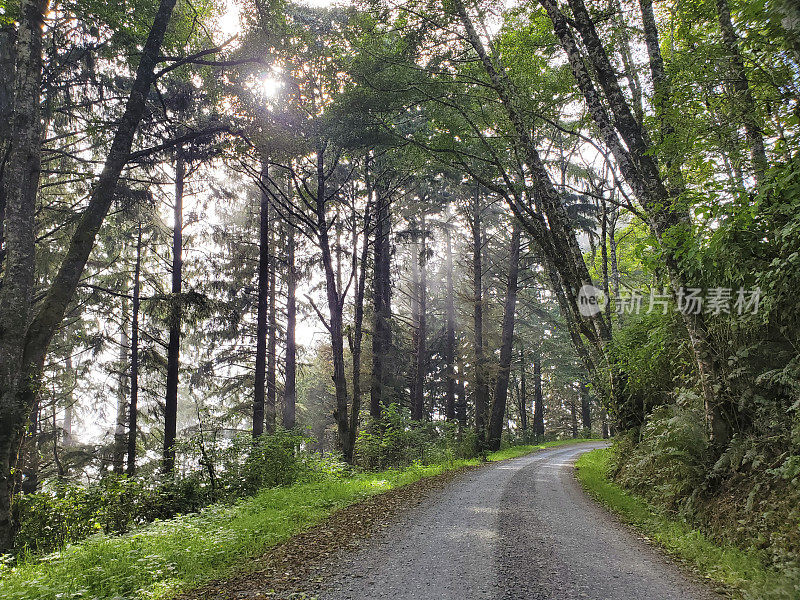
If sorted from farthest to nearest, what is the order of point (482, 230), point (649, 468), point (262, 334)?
point (482, 230)
point (262, 334)
point (649, 468)

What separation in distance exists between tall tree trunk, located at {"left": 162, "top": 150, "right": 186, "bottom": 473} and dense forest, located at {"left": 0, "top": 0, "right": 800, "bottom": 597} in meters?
0.07

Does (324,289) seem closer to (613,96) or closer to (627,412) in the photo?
(627,412)

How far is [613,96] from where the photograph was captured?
7.34m

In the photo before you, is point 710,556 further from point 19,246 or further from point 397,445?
point 397,445

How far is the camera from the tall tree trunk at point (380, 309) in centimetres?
1622

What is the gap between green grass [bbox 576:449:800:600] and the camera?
383cm

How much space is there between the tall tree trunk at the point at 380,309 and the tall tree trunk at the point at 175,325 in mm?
6541

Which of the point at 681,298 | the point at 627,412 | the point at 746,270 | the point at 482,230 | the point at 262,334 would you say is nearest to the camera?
the point at 746,270

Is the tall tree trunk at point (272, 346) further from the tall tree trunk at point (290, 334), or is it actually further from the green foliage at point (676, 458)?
the green foliage at point (676, 458)

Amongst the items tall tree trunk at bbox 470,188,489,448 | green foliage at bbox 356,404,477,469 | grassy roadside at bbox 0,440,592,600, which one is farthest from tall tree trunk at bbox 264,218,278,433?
grassy roadside at bbox 0,440,592,600

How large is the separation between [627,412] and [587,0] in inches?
392

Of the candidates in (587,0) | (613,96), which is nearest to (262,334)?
(613,96)

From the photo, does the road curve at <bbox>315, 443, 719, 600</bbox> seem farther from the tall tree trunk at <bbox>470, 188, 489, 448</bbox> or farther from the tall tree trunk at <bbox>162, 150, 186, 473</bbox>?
the tall tree trunk at <bbox>470, 188, 489, 448</bbox>

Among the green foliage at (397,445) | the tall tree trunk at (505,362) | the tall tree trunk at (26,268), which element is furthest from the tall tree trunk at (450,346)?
the tall tree trunk at (26,268)
